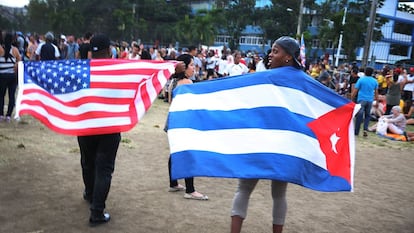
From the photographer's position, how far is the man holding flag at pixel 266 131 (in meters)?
2.94

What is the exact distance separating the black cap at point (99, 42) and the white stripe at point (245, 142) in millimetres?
1431

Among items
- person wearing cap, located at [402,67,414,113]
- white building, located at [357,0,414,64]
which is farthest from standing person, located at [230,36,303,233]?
white building, located at [357,0,414,64]

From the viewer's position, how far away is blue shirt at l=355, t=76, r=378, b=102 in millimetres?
10234

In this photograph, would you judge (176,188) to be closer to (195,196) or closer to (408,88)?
(195,196)

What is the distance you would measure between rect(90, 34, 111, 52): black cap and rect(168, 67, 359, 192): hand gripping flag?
1.16 m

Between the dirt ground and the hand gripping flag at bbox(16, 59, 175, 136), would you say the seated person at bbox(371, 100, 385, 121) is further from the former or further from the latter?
the hand gripping flag at bbox(16, 59, 175, 136)

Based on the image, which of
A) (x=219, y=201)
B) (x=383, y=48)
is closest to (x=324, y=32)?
(x=383, y=48)

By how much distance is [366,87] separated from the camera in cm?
1032

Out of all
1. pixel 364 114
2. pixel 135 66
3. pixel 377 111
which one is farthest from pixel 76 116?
pixel 377 111

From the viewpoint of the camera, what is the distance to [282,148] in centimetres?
296

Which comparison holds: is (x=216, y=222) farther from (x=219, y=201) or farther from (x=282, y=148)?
(x=282, y=148)

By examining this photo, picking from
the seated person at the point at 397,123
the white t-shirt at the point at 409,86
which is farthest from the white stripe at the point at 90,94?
the white t-shirt at the point at 409,86

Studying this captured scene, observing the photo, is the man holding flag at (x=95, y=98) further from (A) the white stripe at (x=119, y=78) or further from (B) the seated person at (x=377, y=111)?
(B) the seated person at (x=377, y=111)

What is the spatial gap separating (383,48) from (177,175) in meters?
40.2
